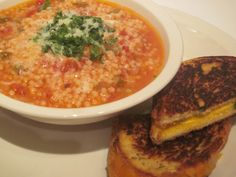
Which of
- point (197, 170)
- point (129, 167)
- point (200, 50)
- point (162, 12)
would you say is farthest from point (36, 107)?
point (200, 50)

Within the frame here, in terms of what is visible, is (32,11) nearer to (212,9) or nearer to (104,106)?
(104,106)

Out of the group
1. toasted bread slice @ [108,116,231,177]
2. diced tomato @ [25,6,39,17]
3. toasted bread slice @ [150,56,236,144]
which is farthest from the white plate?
diced tomato @ [25,6,39,17]

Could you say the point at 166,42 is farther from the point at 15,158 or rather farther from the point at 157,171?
the point at 15,158

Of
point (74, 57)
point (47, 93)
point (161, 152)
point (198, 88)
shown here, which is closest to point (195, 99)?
point (198, 88)

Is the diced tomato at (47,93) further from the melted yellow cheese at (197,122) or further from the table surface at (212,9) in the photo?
the table surface at (212,9)

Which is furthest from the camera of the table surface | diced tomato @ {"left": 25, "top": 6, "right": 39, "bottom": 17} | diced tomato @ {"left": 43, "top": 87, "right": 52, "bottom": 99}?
the table surface

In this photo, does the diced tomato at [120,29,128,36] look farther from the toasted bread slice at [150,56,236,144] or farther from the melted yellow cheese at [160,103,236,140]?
the melted yellow cheese at [160,103,236,140]

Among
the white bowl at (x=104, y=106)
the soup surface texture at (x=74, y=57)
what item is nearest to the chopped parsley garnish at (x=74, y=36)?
the soup surface texture at (x=74, y=57)
